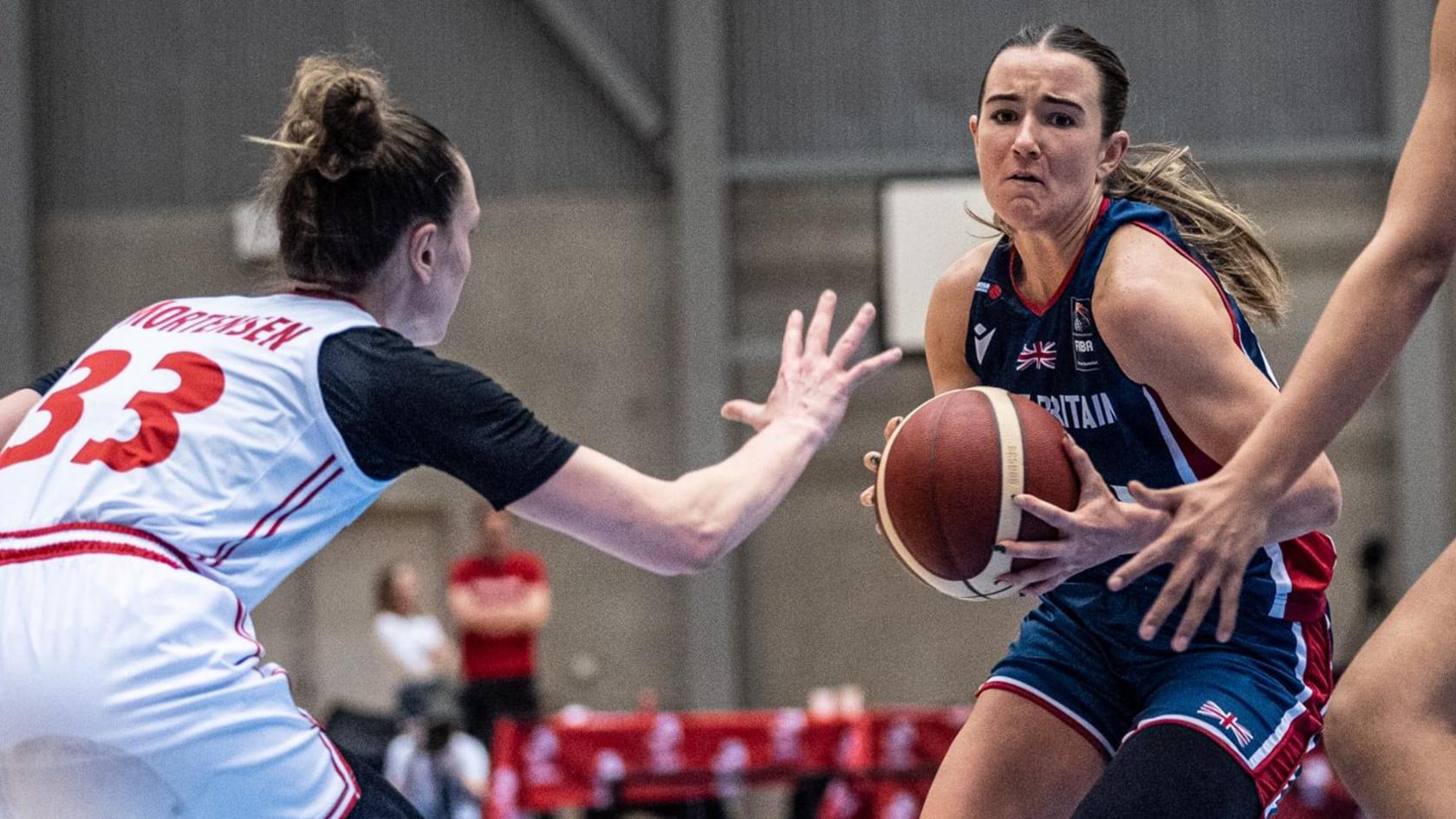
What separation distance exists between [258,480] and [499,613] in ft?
22.3

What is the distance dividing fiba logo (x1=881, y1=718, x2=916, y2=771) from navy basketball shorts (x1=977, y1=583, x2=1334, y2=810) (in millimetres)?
4204

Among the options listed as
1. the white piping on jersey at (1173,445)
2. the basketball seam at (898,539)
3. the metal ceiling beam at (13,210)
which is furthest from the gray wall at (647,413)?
the white piping on jersey at (1173,445)

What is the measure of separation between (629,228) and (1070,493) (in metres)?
9.80

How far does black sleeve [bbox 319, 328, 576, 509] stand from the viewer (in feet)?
7.40

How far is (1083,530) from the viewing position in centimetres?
245

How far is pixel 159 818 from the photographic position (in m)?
2.10

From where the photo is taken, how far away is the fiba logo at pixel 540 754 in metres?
7.22

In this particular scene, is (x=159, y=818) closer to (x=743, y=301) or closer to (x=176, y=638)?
(x=176, y=638)

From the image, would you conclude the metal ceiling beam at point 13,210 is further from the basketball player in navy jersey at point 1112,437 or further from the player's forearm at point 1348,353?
the player's forearm at point 1348,353

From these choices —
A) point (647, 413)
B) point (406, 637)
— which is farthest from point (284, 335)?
point (647, 413)

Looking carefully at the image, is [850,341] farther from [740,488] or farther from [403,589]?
[403,589]

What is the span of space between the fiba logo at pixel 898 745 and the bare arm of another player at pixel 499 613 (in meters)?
2.48

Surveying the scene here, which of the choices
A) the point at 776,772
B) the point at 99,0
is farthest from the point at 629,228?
the point at 776,772

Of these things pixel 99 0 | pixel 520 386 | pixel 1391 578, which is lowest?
pixel 1391 578
